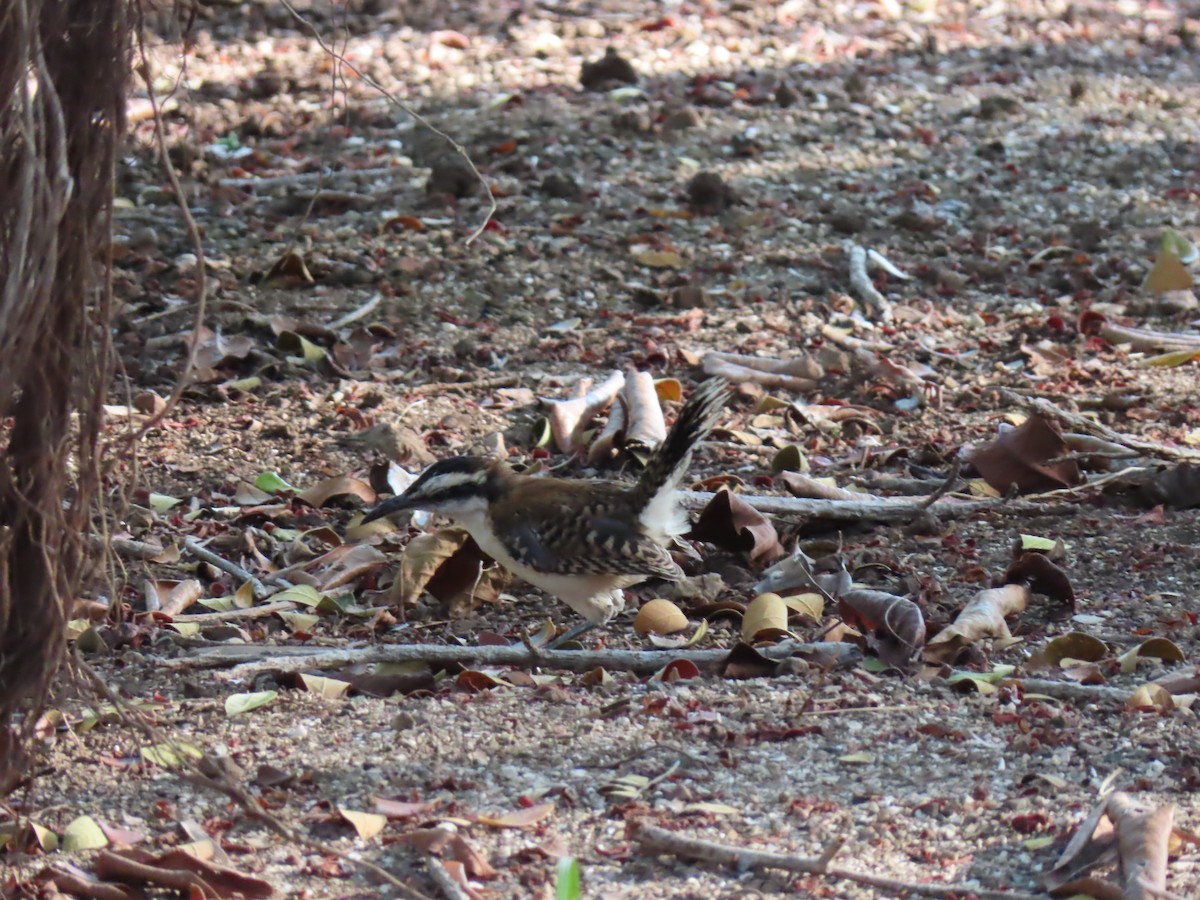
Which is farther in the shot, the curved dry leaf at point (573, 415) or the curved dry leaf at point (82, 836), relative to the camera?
the curved dry leaf at point (573, 415)

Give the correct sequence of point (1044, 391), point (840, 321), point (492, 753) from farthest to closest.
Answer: point (840, 321) < point (1044, 391) < point (492, 753)

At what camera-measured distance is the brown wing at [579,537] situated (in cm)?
538

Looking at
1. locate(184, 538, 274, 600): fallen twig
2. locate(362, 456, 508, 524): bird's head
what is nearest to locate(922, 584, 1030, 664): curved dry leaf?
locate(362, 456, 508, 524): bird's head

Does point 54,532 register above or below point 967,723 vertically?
above

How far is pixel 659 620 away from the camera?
5.31 metres

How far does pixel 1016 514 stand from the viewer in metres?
6.07

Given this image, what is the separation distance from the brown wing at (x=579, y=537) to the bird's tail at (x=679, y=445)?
0.30ft

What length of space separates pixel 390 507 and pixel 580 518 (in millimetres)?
707

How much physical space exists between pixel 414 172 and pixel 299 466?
3695 mm

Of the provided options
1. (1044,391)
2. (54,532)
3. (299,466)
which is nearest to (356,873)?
(54,532)

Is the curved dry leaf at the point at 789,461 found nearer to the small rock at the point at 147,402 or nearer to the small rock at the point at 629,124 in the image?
the small rock at the point at 147,402

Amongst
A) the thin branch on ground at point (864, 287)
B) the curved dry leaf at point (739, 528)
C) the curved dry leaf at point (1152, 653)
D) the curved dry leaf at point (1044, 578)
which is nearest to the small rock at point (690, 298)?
the thin branch on ground at point (864, 287)

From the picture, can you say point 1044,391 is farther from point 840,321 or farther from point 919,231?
point 919,231

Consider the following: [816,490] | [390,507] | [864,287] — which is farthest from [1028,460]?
[864,287]
